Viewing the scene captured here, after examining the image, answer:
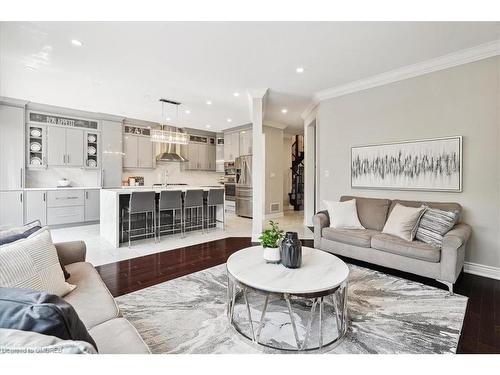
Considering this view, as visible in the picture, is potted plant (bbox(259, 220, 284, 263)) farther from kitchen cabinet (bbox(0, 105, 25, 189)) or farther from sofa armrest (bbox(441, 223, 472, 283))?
kitchen cabinet (bbox(0, 105, 25, 189))

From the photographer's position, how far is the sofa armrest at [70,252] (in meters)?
1.89

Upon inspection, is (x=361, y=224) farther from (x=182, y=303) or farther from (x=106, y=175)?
(x=106, y=175)

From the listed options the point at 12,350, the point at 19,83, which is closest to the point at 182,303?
the point at 12,350

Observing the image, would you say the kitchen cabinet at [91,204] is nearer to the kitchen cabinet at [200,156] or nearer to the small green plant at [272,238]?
the kitchen cabinet at [200,156]

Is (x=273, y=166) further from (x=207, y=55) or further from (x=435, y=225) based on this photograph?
(x=435, y=225)

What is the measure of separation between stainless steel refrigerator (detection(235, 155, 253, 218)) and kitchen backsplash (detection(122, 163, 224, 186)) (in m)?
1.84

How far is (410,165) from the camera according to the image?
11.5ft

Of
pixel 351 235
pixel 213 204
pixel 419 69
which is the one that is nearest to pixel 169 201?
pixel 213 204

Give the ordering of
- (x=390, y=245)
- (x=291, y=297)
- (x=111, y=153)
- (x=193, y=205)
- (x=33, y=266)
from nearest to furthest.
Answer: (x=33, y=266) → (x=291, y=297) → (x=390, y=245) → (x=193, y=205) → (x=111, y=153)

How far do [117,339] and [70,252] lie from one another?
47.2 inches

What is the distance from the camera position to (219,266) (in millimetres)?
3182

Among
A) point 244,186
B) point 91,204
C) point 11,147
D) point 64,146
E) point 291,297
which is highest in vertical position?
point 64,146

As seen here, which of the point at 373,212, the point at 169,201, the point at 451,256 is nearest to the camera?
the point at 451,256

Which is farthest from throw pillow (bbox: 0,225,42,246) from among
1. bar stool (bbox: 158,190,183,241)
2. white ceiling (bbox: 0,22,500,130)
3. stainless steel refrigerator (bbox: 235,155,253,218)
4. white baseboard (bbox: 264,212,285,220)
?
white baseboard (bbox: 264,212,285,220)
